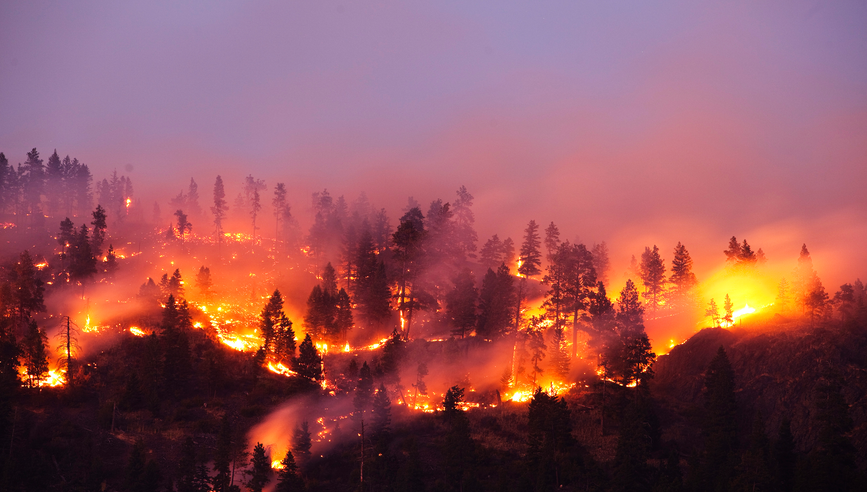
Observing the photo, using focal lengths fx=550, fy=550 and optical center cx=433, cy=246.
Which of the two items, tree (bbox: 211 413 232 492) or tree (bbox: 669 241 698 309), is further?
tree (bbox: 669 241 698 309)

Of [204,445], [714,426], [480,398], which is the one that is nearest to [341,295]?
[480,398]

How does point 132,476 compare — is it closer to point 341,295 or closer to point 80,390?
point 80,390

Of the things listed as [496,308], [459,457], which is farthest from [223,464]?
[496,308]

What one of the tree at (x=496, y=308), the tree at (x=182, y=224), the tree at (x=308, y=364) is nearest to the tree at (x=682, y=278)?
the tree at (x=496, y=308)

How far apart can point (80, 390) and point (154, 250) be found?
55055 millimetres

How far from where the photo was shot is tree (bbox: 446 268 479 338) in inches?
2940

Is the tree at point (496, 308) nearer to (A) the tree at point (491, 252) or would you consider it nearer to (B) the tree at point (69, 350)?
(A) the tree at point (491, 252)

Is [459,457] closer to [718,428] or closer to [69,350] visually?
[718,428]

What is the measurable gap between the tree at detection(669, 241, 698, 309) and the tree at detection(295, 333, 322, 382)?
54.4 metres

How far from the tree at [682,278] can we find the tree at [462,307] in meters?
32.4

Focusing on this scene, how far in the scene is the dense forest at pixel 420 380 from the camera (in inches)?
1825

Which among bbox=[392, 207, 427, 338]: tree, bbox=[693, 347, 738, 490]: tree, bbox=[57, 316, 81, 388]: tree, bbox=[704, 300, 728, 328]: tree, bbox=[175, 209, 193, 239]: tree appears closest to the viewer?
bbox=[693, 347, 738, 490]: tree

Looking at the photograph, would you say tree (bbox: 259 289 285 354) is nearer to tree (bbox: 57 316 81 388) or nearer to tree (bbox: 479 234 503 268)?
tree (bbox: 57 316 81 388)

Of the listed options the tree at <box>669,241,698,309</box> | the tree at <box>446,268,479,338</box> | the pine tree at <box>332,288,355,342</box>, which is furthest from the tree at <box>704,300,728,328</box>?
the pine tree at <box>332,288,355,342</box>
